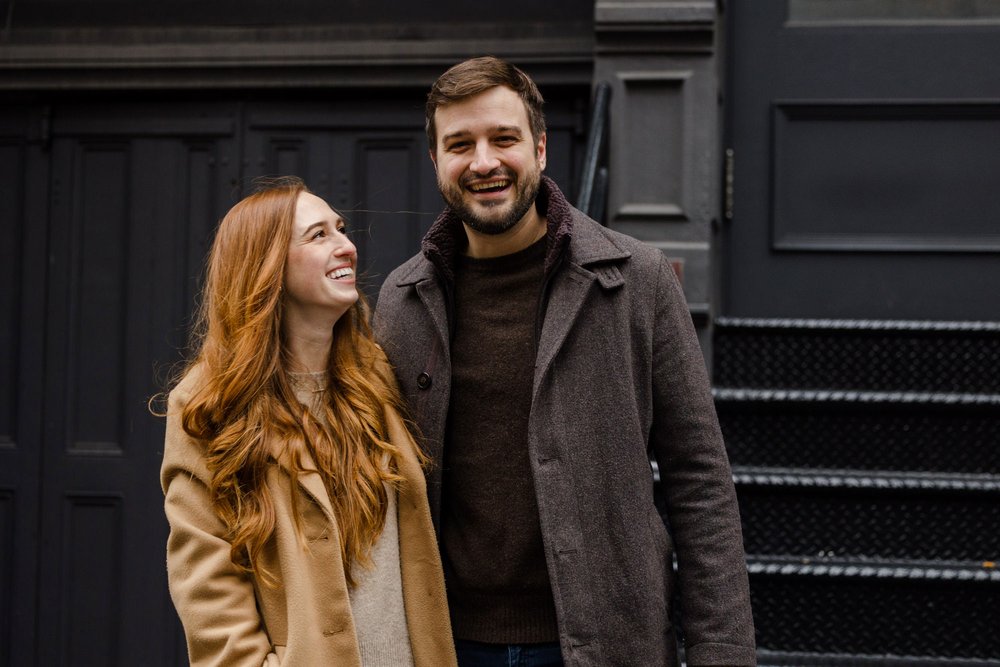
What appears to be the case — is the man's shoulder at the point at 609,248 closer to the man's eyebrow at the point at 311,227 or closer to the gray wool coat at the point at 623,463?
the gray wool coat at the point at 623,463

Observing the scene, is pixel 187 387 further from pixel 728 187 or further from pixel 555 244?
pixel 728 187

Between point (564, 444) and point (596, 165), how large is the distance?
1.47 m

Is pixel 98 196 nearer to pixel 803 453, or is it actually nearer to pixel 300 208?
pixel 300 208

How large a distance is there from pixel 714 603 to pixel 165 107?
3.67 meters

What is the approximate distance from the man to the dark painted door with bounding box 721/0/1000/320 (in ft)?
6.59

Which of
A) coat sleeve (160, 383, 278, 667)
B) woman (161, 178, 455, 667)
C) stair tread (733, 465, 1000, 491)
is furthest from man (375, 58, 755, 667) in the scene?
stair tread (733, 465, 1000, 491)

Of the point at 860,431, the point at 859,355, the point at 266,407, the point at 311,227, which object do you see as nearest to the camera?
the point at 266,407

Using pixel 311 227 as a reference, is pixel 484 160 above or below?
above

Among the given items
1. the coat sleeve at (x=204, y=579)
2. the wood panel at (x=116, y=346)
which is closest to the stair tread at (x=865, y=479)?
the coat sleeve at (x=204, y=579)

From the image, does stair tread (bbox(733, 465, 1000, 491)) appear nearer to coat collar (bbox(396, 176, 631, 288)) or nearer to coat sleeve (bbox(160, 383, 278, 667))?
coat collar (bbox(396, 176, 631, 288))

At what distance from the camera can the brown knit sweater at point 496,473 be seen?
216cm

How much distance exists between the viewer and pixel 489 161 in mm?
2109

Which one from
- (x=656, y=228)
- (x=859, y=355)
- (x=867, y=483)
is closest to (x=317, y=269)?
(x=656, y=228)

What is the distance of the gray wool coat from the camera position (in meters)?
2.10
